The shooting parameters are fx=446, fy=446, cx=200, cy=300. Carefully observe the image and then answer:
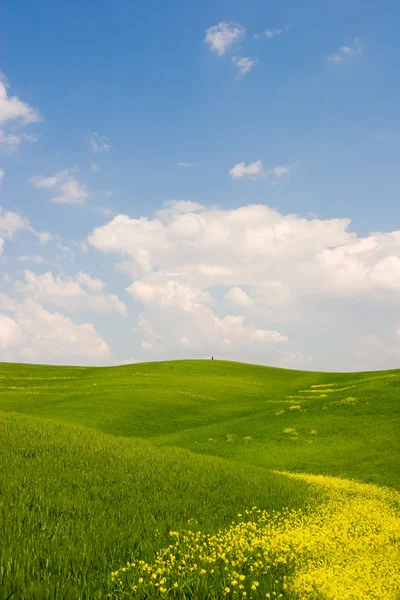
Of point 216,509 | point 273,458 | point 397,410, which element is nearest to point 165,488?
point 216,509

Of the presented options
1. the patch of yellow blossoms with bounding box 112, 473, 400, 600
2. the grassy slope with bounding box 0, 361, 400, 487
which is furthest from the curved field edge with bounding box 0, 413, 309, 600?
the grassy slope with bounding box 0, 361, 400, 487

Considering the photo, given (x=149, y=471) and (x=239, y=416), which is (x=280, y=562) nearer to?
(x=149, y=471)

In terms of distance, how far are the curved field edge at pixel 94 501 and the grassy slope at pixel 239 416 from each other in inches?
434

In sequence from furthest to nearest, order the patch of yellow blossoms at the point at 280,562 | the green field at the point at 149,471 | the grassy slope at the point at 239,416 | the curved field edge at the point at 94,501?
the grassy slope at the point at 239,416 → the green field at the point at 149,471 → the curved field edge at the point at 94,501 → the patch of yellow blossoms at the point at 280,562

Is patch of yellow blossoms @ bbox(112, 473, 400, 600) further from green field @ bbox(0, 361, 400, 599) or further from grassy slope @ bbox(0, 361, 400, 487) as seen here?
grassy slope @ bbox(0, 361, 400, 487)

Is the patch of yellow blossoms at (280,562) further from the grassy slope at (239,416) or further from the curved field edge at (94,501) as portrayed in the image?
the grassy slope at (239,416)

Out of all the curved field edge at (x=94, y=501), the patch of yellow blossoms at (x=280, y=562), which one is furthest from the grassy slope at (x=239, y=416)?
the patch of yellow blossoms at (x=280, y=562)

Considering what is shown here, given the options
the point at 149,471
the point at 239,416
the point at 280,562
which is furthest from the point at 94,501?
the point at 239,416

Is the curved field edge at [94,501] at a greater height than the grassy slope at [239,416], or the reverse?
the curved field edge at [94,501]

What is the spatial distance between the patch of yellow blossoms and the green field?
14 cm

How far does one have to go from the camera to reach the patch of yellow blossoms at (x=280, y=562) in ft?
28.0

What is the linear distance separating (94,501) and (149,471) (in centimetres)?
498

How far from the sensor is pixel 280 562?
33.8 ft

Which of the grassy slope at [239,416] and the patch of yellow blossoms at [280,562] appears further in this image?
the grassy slope at [239,416]
